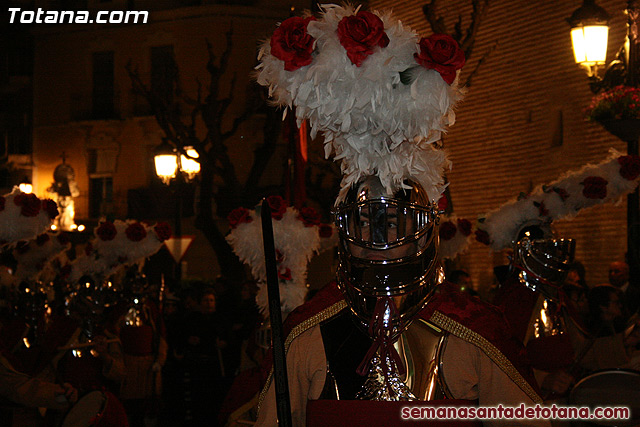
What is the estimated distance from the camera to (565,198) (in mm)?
7344

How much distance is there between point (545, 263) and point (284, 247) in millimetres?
2011

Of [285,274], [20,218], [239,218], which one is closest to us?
[285,274]

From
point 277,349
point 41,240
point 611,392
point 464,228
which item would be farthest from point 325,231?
point 41,240

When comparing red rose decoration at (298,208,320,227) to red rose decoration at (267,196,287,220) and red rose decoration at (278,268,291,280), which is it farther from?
red rose decoration at (278,268,291,280)

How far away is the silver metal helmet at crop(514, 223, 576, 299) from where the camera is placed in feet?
21.5

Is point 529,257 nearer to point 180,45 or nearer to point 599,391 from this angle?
point 599,391

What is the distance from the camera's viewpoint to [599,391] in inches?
195

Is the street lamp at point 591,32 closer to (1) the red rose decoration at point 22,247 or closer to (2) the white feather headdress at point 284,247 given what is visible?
(2) the white feather headdress at point 284,247

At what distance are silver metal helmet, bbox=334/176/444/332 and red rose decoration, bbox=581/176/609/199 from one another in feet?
12.9

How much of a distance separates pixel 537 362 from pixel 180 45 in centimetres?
1921

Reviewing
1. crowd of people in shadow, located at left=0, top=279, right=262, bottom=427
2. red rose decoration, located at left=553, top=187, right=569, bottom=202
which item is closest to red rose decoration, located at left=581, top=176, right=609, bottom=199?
red rose decoration, located at left=553, top=187, right=569, bottom=202

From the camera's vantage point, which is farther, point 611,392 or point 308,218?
point 308,218

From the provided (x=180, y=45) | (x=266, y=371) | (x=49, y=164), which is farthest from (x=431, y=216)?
(x=49, y=164)

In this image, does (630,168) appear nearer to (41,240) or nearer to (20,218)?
(20,218)
